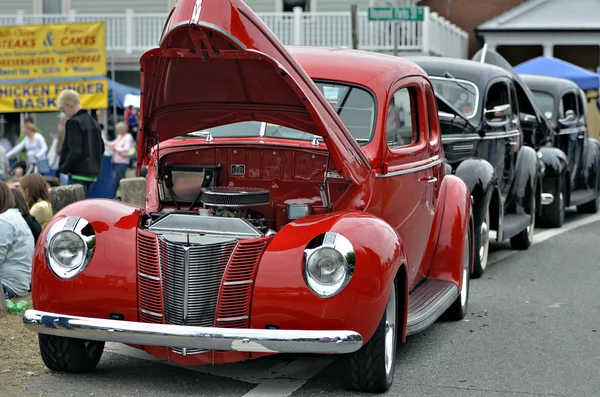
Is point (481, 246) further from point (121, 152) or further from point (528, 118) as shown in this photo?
point (121, 152)

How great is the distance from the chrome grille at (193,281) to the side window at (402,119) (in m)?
1.79

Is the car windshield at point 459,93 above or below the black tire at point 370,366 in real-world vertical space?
above

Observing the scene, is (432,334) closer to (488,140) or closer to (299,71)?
(299,71)

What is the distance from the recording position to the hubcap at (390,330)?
19.4 ft

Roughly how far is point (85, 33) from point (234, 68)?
17.9 metres

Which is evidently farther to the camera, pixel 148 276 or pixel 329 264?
pixel 148 276

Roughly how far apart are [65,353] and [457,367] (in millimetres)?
2292

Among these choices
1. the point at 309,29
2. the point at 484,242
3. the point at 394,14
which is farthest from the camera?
the point at 309,29

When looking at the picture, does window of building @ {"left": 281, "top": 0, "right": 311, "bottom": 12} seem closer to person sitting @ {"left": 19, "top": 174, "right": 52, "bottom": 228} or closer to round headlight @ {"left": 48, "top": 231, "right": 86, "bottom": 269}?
person sitting @ {"left": 19, "top": 174, "right": 52, "bottom": 228}

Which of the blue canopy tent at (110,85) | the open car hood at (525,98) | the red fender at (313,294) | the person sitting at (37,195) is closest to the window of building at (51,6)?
the blue canopy tent at (110,85)

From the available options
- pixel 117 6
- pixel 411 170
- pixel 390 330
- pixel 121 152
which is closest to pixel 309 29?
pixel 117 6

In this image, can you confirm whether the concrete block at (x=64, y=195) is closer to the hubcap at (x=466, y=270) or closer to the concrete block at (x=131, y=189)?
the concrete block at (x=131, y=189)

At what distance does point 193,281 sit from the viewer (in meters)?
5.65

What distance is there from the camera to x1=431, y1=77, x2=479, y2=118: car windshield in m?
11.9
